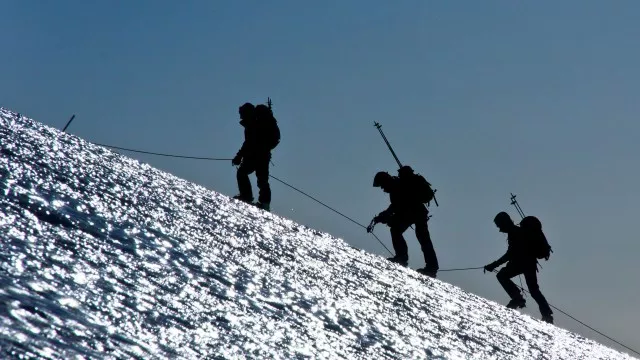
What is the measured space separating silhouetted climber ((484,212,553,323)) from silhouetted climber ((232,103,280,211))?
6425 millimetres

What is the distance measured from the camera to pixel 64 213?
28.6 ft

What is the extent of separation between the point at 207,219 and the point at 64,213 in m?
4.45

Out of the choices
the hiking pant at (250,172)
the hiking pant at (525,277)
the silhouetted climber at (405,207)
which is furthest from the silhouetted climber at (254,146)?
the hiking pant at (525,277)

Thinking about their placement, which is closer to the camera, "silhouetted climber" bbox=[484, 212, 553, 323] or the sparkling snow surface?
the sparkling snow surface

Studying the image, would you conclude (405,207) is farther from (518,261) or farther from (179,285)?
(179,285)

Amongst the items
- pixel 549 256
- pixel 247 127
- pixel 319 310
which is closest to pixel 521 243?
pixel 549 256

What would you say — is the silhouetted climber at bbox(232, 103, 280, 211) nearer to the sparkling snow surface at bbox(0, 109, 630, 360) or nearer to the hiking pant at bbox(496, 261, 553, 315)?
the sparkling snow surface at bbox(0, 109, 630, 360)

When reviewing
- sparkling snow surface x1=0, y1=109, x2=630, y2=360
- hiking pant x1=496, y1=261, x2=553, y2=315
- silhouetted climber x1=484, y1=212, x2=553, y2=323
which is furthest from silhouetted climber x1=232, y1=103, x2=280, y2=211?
hiking pant x1=496, y1=261, x2=553, y2=315

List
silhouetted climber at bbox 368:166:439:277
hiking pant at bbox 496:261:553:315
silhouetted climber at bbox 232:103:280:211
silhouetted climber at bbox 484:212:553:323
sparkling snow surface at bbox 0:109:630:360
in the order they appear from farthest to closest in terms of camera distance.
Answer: hiking pant at bbox 496:261:553:315
silhouetted climber at bbox 484:212:553:323
silhouetted climber at bbox 368:166:439:277
silhouetted climber at bbox 232:103:280:211
sparkling snow surface at bbox 0:109:630:360

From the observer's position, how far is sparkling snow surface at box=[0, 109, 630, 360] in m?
5.65

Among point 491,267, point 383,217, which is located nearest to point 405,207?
point 383,217

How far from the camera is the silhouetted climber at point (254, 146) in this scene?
2156cm

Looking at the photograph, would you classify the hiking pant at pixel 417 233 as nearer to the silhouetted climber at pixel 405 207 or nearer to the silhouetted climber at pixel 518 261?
the silhouetted climber at pixel 405 207

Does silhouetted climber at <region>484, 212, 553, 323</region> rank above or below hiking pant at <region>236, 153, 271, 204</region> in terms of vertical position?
above
